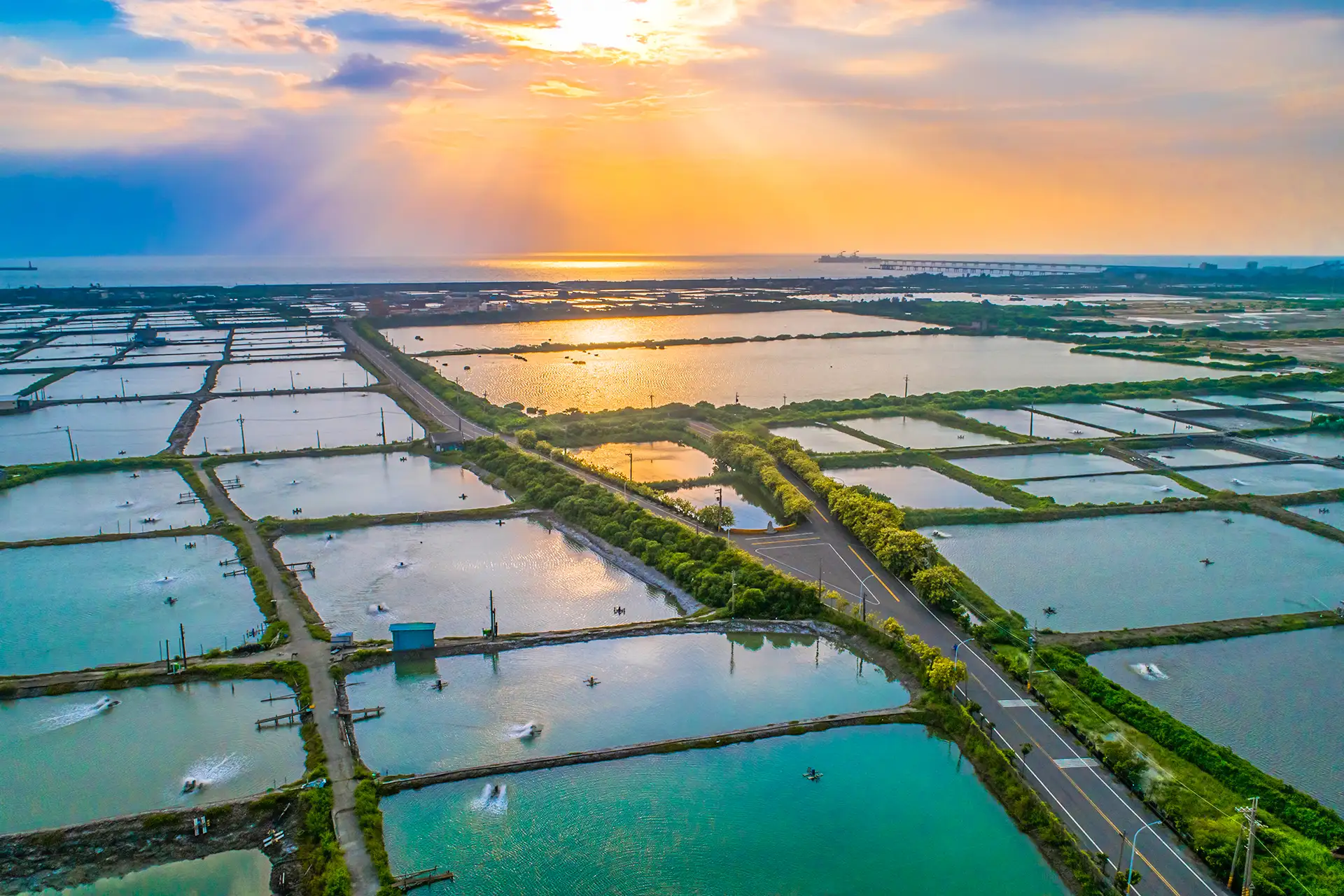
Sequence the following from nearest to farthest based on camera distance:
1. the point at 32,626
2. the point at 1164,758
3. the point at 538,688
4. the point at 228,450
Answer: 1. the point at 1164,758
2. the point at 538,688
3. the point at 32,626
4. the point at 228,450

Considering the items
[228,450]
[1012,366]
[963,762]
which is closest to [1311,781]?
[963,762]

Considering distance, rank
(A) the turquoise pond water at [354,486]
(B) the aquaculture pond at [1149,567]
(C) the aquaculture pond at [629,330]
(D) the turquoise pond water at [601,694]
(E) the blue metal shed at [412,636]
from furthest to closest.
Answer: (C) the aquaculture pond at [629,330] < (A) the turquoise pond water at [354,486] < (B) the aquaculture pond at [1149,567] < (E) the blue metal shed at [412,636] < (D) the turquoise pond water at [601,694]

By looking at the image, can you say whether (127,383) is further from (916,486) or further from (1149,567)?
(1149,567)

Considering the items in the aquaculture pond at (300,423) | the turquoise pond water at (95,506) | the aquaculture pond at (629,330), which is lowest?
the turquoise pond water at (95,506)

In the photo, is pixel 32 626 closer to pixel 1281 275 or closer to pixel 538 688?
pixel 538 688

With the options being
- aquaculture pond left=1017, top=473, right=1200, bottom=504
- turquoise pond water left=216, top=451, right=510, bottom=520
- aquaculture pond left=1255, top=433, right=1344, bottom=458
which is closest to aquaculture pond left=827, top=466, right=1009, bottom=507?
aquaculture pond left=1017, top=473, right=1200, bottom=504

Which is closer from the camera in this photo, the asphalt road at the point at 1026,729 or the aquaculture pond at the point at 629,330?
the asphalt road at the point at 1026,729

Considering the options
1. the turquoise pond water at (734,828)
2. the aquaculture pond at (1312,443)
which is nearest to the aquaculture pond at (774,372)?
the aquaculture pond at (1312,443)

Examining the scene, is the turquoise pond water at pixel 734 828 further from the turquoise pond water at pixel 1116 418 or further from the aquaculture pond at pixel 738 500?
the turquoise pond water at pixel 1116 418
